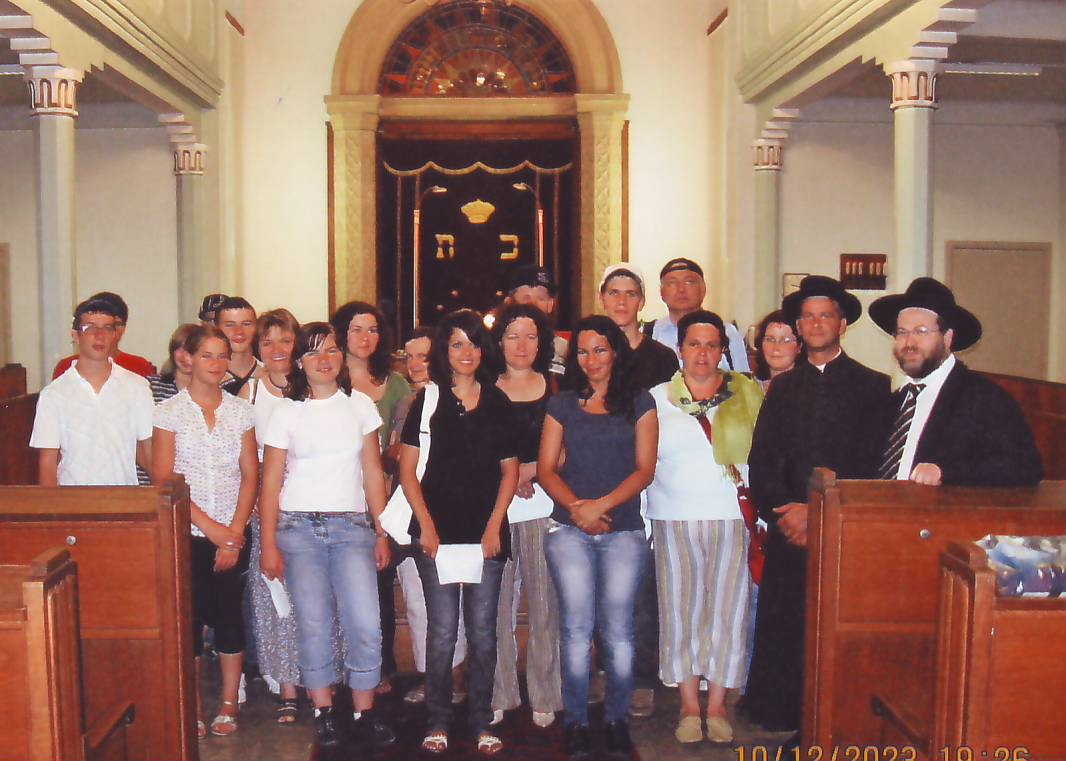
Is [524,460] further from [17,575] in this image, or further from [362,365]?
[17,575]

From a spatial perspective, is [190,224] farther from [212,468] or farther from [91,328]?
[212,468]

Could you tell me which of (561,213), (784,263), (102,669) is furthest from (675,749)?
(561,213)

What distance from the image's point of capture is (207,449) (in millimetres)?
3701

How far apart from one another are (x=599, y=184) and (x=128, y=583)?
22.7 feet

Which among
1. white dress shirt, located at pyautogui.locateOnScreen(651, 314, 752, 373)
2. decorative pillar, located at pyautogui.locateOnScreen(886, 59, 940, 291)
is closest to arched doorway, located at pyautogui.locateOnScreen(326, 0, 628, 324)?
decorative pillar, located at pyautogui.locateOnScreen(886, 59, 940, 291)

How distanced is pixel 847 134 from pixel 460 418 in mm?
6960

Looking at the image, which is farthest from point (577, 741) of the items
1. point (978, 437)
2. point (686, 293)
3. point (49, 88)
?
point (49, 88)

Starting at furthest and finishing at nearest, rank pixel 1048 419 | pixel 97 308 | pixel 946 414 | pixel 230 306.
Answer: pixel 1048 419 < pixel 230 306 < pixel 97 308 < pixel 946 414

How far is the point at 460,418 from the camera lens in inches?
140

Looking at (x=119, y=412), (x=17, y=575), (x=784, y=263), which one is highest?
(x=784, y=263)

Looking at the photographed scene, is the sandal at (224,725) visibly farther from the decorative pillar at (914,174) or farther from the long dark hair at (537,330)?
the decorative pillar at (914,174)

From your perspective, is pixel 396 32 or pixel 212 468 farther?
pixel 396 32

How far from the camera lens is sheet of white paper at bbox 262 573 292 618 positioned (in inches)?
149

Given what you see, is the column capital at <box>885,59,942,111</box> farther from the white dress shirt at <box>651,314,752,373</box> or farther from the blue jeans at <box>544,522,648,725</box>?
the blue jeans at <box>544,522,648,725</box>
